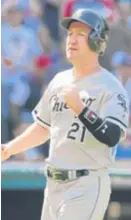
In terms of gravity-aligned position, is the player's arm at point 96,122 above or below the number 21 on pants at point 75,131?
above

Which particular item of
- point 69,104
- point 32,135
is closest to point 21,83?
point 32,135

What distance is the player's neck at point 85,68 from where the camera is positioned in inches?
150

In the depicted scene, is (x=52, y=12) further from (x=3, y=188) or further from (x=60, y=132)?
(x=60, y=132)

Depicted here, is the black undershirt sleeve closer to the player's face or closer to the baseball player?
the baseball player

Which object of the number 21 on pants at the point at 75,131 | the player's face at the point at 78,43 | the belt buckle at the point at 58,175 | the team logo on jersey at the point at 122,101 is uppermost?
the player's face at the point at 78,43

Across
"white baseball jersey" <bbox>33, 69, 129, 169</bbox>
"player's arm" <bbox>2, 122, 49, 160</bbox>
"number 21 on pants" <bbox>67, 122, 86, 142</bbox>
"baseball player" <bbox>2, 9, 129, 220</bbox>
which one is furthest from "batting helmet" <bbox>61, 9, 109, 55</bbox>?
"player's arm" <bbox>2, 122, 49, 160</bbox>

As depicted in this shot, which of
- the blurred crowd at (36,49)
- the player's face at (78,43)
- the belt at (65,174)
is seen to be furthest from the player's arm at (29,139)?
the blurred crowd at (36,49)

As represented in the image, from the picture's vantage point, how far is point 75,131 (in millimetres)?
3721

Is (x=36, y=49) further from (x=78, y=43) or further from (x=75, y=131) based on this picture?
(x=75, y=131)

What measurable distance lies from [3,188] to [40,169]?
1.26ft

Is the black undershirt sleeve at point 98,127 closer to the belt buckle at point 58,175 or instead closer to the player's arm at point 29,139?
the belt buckle at point 58,175

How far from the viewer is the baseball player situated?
12.1 ft

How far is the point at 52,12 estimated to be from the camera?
773cm

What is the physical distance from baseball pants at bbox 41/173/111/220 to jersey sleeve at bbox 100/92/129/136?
30 centimetres
